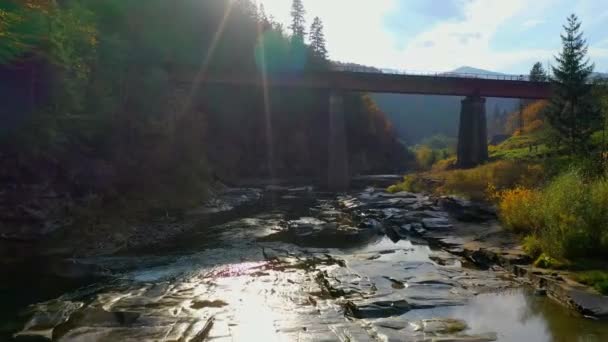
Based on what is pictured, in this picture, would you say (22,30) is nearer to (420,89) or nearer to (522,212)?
(522,212)

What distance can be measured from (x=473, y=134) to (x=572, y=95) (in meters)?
14.9

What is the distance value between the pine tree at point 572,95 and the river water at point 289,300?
1162 inches

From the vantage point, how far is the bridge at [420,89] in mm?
60250

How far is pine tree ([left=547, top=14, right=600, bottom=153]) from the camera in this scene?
144 feet

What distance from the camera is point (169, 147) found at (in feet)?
129

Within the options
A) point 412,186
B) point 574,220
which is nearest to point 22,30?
point 574,220

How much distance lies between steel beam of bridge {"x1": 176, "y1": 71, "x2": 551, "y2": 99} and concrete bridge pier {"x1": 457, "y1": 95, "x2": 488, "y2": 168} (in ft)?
4.95

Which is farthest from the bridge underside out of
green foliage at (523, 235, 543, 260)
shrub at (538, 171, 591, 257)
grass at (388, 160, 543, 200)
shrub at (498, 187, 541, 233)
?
shrub at (538, 171, 591, 257)

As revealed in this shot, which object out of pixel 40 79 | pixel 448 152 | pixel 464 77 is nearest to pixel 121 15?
pixel 40 79

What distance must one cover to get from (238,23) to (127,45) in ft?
197

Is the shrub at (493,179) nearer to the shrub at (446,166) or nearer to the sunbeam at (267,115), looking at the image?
the shrub at (446,166)

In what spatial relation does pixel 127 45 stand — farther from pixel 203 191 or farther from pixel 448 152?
pixel 448 152

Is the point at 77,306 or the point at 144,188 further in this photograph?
the point at 144,188

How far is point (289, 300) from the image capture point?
13.8m
